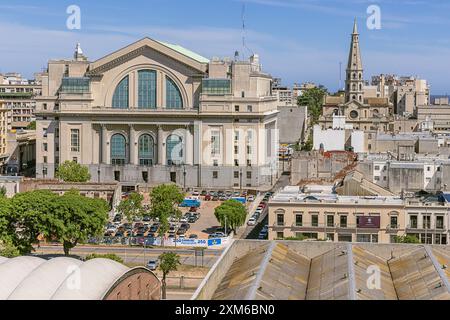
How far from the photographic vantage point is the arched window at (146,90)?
261 feet

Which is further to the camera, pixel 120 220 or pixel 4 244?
pixel 120 220

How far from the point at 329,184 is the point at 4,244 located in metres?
20.3

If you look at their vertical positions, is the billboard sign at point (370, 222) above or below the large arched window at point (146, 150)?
below

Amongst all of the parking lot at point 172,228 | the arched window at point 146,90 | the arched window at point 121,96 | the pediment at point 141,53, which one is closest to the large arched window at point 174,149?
the arched window at point 146,90

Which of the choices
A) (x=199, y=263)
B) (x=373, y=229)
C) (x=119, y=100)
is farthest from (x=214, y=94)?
(x=373, y=229)

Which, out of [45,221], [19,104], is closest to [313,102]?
[19,104]

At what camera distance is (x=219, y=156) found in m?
78.4

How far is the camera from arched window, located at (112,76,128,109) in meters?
80.2

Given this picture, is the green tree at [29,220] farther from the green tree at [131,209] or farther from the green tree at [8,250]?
the green tree at [131,209]

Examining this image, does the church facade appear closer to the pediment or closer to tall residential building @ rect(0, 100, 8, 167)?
the pediment

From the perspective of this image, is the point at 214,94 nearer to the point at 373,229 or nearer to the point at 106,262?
the point at 373,229

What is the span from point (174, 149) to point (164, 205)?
2375 centimetres

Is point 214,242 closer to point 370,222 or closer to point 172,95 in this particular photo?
point 370,222

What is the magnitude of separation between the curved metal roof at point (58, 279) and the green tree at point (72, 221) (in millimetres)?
14166
